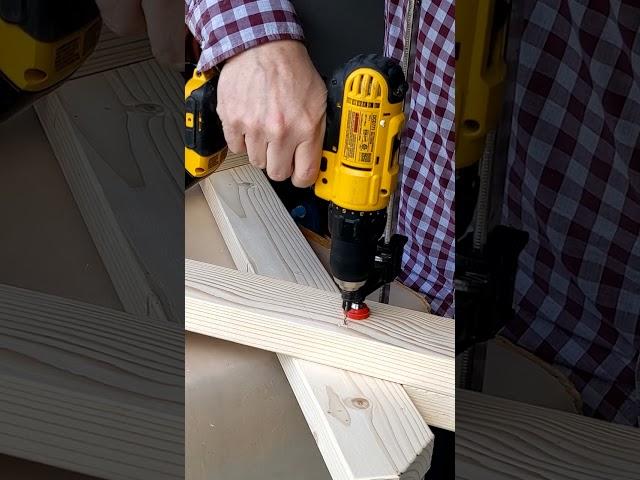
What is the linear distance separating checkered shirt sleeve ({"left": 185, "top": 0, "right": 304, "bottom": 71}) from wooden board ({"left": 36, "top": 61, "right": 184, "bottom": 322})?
1214mm

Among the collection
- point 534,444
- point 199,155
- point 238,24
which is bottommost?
point 199,155

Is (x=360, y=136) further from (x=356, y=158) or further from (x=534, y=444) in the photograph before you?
(x=534, y=444)

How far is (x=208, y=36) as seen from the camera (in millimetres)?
1376

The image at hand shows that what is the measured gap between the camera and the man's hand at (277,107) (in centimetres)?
139

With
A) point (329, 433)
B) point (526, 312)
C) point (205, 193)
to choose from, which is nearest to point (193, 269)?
point (205, 193)

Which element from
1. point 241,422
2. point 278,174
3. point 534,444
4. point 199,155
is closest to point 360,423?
point 241,422

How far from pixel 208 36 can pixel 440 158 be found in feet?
1.58

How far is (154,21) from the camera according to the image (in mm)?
176

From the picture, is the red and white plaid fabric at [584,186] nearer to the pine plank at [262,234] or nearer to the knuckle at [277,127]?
the pine plank at [262,234]

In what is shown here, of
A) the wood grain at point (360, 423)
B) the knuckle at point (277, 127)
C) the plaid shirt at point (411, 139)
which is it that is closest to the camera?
the wood grain at point (360, 423)

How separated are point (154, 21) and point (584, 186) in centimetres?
12

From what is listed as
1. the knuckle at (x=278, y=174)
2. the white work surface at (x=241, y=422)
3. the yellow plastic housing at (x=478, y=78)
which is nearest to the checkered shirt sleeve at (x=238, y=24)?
the knuckle at (x=278, y=174)

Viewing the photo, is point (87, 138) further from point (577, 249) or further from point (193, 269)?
point (193, 269)

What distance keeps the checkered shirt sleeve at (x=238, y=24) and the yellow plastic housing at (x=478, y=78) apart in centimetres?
117
